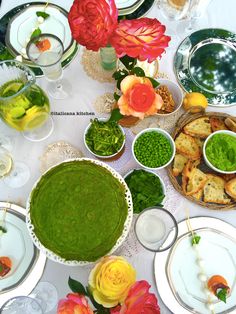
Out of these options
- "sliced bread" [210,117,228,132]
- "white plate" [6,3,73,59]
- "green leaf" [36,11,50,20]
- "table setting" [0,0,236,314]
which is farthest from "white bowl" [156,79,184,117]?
"green leaf" [36,11,50,20]

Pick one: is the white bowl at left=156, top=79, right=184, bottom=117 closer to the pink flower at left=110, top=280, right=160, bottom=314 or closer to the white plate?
the white plate

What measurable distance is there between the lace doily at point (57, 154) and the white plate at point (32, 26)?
0.31m

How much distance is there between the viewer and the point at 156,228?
0.95 metres

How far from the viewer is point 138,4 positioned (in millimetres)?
1191

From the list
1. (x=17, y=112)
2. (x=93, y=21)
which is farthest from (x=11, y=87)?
(x=93, y=21)

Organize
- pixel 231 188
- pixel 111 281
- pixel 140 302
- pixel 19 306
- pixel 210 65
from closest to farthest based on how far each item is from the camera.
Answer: pixel 140 302 < pixel 111 281 < pixel 19 306 < pixel 231 188 < pixel 210 65

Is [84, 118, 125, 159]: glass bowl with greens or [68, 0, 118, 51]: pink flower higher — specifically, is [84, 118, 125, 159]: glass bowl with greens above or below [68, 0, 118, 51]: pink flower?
below

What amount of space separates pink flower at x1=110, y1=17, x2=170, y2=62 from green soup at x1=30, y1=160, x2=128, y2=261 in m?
0.30

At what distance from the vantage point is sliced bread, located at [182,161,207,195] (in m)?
1.01

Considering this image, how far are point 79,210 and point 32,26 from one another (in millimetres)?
642

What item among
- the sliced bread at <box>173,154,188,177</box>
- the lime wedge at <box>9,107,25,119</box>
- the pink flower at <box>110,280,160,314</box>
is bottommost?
the sliced bread at <box>173,154,188,177</box>

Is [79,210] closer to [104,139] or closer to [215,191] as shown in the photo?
[104,139]

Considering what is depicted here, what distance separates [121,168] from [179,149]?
176 millimetres

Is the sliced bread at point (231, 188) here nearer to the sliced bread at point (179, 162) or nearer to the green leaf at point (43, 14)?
the sliced bread at point (179, 162)
